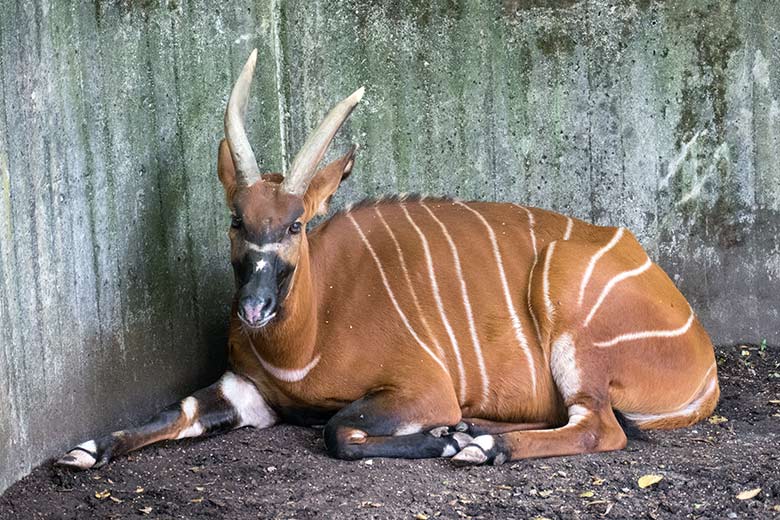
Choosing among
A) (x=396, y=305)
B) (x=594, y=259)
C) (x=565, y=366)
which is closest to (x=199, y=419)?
(x=396, y=305)

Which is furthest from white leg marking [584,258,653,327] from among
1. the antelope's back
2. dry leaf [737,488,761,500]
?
dry leaf [737,488,761,500]

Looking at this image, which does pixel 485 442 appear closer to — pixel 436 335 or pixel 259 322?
pixel 436 335

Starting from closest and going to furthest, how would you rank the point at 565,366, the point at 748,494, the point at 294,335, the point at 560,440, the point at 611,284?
the point at 748,494 → the point at 560,440 → the point at 294,335 → the point at 565,366 → the point at 611,284

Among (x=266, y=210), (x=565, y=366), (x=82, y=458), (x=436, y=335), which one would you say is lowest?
(x=82, y=458)

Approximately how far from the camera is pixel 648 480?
13.0ft

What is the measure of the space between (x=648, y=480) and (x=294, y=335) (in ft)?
4.34

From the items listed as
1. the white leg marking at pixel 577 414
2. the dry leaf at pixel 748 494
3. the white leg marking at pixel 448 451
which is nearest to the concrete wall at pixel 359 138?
the white leg marking at pixel 448 451

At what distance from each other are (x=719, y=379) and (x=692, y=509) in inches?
66.1

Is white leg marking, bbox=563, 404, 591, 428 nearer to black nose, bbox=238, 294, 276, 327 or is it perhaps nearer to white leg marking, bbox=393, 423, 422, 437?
white leg marking, bbox=393, 423, 422, 437

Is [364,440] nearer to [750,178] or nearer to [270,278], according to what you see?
[270,278]

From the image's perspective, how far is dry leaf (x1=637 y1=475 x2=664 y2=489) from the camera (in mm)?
3934

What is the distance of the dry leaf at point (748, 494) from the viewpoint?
3.80m

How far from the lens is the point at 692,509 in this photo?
12.2ft

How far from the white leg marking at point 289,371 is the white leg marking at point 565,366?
872 mm
